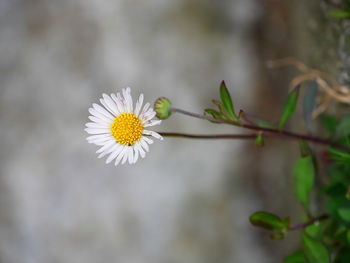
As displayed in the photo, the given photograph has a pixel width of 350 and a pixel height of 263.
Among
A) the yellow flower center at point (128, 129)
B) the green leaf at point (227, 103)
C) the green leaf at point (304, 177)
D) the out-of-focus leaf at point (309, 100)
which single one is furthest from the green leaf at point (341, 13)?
the yellow flower center at point (128, 129)

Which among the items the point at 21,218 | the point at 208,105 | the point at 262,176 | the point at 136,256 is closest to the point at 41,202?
the point at 21,218

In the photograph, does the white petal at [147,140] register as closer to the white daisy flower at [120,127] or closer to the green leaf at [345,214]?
the white daisy flower at [120,127]

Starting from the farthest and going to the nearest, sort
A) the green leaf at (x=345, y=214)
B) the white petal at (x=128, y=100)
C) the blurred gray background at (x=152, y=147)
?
the blurred gray background at (x=152, y=147) → the green leaf at (x=345, y=214) → the white petal at (x=128, y=100)

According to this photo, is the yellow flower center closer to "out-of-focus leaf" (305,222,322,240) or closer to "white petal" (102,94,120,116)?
"white petal" (102,94,120,116)

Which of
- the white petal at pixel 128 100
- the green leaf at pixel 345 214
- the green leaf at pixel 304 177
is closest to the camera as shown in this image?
the white petal at pixel 128 100

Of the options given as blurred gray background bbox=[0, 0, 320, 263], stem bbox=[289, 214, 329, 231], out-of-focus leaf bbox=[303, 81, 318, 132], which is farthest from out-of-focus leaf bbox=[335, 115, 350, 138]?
blurred gray background bbox=[0, 0, 320, 263]

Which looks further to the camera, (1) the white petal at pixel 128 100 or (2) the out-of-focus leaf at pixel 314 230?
(2) the out-of-focus leaf at pixel 314 230

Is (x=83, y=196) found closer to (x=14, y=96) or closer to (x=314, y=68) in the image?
(x=14, y=96)
